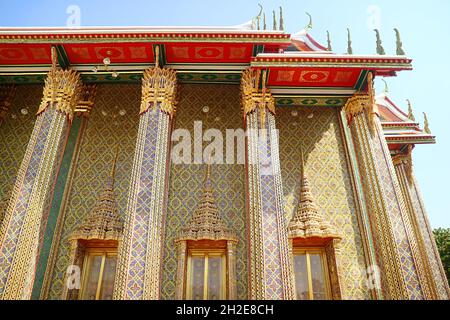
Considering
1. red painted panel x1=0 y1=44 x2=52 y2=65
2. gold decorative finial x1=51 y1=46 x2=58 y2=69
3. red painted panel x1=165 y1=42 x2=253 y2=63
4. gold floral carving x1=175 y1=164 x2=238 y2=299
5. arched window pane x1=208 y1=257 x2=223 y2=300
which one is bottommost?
arched window pane x1=208 y1=257 x2=223 y2=300

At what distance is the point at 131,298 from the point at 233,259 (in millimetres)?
2544

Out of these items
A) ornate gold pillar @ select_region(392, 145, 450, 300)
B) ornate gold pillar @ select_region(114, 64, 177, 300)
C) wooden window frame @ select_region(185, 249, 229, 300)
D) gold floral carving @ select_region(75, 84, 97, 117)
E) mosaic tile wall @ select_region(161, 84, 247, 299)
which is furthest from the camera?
ornate gold pillar @ select_region(392, 145, 450, 300)

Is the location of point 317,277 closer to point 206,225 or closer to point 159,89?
point 206,225

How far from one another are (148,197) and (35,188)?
2.30 metres

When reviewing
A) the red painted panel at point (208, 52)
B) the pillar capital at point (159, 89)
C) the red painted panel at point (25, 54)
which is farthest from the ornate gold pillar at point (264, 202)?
the red painted panel at point (25, 54)

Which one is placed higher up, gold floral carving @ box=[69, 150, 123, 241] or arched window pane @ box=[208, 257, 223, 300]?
gold floral carving @ box=[69, 150, 123, 241]

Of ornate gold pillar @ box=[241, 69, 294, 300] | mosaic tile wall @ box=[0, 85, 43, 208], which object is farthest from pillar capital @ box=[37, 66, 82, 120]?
ornate gold pillar @ box=[241, 69, 294, 300]

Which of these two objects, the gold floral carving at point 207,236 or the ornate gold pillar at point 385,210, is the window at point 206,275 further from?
the ornate gold pillar at point 385,210

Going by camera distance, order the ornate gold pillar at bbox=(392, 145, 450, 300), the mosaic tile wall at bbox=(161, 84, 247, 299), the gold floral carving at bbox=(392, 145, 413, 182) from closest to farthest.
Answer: the mosaic tile wall at bbox=(161, 84, 247, 299) → the ornate gold pillar at bbox=(392, 145, 450, 300) → the gold floral carving at bbox=(392, 145, 413, 182)

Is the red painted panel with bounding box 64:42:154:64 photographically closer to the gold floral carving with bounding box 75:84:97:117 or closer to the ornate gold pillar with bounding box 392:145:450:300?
the gold floral carving with bounding box 75:84:97:117

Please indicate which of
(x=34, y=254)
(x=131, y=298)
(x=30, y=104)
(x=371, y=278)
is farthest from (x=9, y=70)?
(x=371, y=278)

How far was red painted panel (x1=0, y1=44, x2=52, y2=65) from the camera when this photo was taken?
8727mm

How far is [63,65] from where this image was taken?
907 centimetres

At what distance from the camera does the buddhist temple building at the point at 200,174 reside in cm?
715
